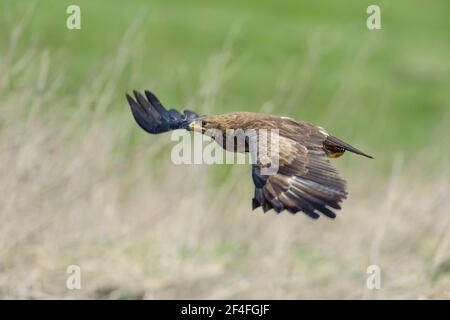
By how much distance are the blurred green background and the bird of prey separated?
10636mm

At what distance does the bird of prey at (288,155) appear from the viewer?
6352mm

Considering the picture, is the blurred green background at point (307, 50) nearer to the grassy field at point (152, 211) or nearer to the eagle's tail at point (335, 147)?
the grassy field at point (152, 211)

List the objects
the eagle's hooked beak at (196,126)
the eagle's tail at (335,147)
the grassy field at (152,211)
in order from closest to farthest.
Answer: the eagle's tail at (335,147) → the eagle's hooked beak at (196,126) → the grassy field at (152,211)

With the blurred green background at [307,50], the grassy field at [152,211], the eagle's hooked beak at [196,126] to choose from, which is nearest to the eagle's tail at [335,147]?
the eagle's hooked beak at [196,126]

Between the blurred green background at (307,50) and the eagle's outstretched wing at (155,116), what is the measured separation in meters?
10.5

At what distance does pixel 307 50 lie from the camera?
22.9 meters

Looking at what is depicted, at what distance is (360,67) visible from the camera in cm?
2417

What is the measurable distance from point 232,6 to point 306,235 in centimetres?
1711

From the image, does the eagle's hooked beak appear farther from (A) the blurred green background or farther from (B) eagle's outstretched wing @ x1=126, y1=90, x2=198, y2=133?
(A) the blurred green background

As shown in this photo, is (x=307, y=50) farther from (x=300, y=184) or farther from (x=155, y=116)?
(x=300, y=184)

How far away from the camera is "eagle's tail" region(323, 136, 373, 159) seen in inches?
286

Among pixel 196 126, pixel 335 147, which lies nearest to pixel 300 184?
pixel 335 147

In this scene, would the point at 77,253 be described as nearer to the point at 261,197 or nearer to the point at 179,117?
the point at 179,117
